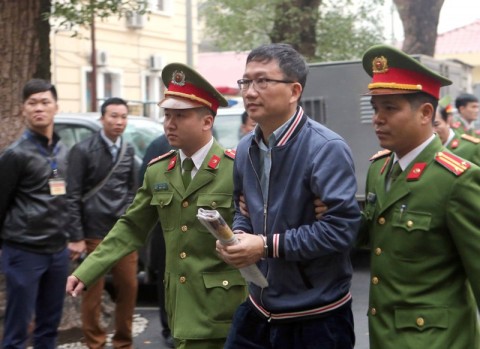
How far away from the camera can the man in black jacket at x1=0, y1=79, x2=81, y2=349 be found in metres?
6.09

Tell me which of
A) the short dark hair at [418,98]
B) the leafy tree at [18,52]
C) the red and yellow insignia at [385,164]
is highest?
the leafy tree at [18,52]

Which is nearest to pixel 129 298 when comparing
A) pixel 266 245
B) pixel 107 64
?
pixel 266 245

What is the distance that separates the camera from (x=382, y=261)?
13.0 feet

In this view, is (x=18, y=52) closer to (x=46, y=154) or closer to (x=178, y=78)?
(x=46, y=154)

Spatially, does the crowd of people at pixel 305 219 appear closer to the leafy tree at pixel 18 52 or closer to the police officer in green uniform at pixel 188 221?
the police officer in green uniform at pixel 188 221

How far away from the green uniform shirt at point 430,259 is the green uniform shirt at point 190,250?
1109 mm

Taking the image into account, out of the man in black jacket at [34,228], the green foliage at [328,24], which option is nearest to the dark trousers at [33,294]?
the man in black jacket at [34,228]

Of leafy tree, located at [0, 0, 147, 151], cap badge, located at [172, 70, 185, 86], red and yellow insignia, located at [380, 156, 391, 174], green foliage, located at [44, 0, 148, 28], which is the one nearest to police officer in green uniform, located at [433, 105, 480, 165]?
cap badge, located at [172, 70, 185, 86]

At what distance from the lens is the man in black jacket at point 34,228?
609 centimetres

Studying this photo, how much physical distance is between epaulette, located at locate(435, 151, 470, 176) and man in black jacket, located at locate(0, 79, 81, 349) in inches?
121

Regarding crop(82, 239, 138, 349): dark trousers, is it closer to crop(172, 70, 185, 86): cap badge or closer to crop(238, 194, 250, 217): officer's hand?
crop(172, 70, 185, 86): cap badge

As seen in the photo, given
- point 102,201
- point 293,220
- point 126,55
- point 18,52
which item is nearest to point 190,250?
point 293,220

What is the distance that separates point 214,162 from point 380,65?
1268mm

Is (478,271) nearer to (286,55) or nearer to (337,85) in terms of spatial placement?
(286,55)
